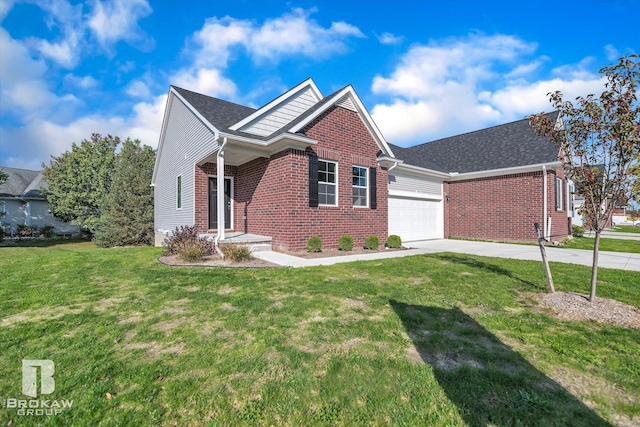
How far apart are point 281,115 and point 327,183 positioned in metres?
3.40

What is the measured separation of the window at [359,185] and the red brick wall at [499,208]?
7.14 meters

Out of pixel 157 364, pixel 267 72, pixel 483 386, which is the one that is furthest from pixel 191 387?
pixel 267 72

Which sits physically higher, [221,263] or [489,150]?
[489,150]

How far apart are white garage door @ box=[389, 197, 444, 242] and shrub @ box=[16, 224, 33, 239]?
29.1 metres

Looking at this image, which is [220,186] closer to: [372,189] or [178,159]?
[178,159]

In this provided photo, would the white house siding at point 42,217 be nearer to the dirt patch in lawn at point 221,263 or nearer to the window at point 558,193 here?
the dirt patch in lawn at point 221,263

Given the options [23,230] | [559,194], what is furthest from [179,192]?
[23,230]

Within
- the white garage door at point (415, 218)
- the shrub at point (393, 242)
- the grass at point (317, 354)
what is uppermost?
the white garage door at point (415, 218)

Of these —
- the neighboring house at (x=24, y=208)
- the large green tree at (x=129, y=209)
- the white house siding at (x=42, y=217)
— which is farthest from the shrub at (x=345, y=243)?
the white house siding at (x=42, y=217)

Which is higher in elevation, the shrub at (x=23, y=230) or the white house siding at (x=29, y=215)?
the white house siding at (x=29, y=215)

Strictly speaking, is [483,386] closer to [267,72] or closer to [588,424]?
[588,424]

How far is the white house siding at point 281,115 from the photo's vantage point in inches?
403

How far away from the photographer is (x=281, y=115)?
11.0 meters

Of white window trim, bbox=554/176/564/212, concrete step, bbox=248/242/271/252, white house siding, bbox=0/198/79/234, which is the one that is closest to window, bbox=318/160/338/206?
concrete step, bbox=248/242/271/252
